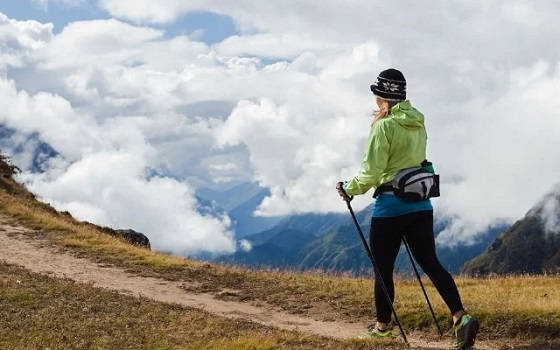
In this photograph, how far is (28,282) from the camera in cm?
1681

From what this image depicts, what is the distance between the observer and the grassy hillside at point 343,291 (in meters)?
13.2

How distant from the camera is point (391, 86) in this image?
33.6 ft

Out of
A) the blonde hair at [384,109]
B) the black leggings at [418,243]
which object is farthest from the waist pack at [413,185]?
the blonde hair at [384,109]

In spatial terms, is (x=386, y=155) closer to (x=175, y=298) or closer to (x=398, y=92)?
(x=398, y=92)

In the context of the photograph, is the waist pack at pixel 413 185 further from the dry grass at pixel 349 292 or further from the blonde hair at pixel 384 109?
the dry grass at pixel 349 292

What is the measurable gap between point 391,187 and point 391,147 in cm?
63

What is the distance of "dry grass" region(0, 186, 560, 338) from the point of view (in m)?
13.2

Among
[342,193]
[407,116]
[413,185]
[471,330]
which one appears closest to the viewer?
[471,330]

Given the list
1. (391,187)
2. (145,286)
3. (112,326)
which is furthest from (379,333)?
(145,286)

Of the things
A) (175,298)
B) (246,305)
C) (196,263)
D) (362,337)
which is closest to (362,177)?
(362,337)

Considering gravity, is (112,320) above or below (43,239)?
below

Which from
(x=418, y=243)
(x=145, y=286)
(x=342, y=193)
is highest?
(x=342, y=193)

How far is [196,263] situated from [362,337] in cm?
1268

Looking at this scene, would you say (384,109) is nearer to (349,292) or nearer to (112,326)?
(112,326)
